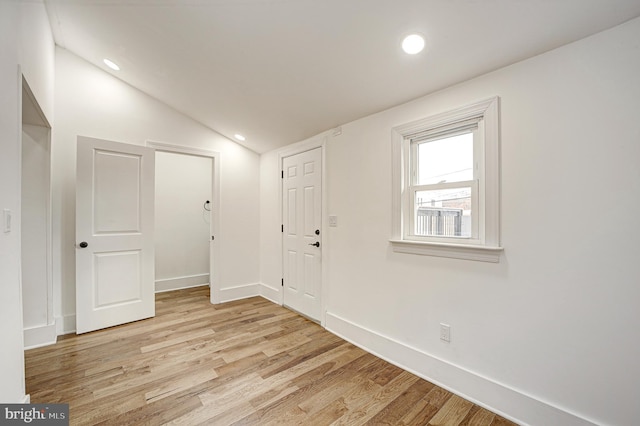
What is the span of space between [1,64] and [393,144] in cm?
245

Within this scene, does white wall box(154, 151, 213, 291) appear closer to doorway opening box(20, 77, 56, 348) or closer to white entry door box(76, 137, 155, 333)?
white entry door box(76, 137, 155, 333)

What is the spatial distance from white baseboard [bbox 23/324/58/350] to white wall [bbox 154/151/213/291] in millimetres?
1733

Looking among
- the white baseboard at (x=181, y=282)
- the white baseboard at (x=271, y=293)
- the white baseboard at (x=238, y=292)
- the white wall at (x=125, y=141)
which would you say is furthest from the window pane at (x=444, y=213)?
the white baseboard at (x=181, y=282)

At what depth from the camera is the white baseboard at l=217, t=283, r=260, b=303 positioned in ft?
12.8

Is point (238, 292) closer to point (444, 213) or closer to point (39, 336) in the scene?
point (39, 336)

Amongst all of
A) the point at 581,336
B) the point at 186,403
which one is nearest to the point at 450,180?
the point at 581,336

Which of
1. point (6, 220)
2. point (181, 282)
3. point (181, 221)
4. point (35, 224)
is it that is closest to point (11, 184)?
point (6, 220)

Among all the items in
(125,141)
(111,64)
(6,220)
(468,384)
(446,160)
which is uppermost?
(111,64)

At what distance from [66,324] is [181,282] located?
69.5 inches

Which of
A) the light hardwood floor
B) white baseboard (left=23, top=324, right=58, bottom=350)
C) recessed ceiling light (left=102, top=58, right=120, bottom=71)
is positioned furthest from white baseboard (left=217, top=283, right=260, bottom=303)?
recessed ceiling light (left=102, top=58, right=120, bottom=71)

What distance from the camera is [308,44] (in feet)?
6.44

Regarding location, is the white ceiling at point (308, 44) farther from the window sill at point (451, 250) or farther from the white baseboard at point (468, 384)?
the white baseboard at point (468, 384)

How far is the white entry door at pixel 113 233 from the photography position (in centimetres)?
288

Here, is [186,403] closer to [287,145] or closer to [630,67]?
[287,145]
